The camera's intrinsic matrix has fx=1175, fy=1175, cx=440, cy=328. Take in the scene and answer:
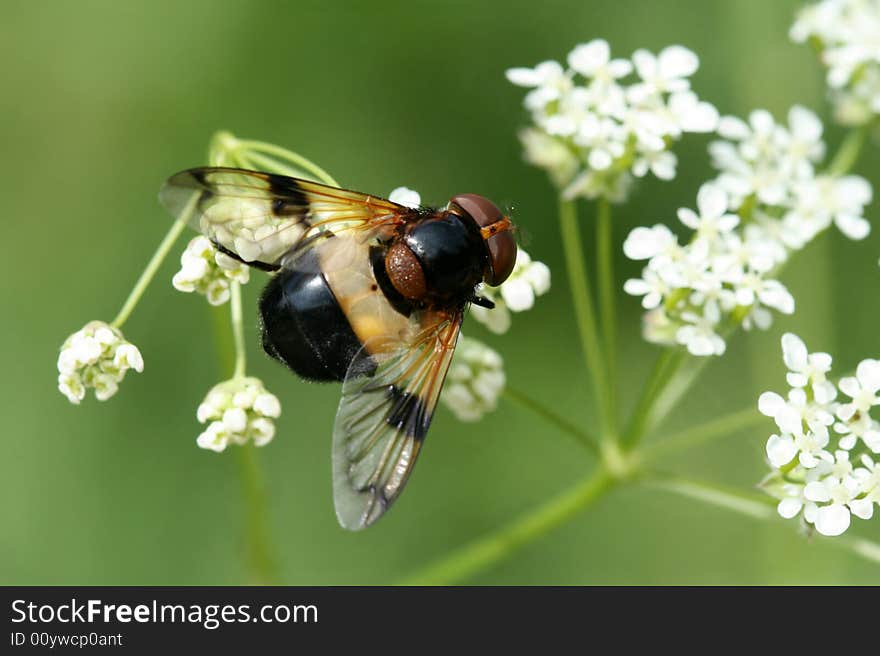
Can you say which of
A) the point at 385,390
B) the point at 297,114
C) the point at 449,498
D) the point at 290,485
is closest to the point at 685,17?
the point at 297,114

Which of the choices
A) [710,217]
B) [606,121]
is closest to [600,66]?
[606,121]

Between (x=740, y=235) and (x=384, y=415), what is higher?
(x=740, y=235)

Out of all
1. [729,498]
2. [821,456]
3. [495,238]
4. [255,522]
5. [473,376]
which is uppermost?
[495,238]

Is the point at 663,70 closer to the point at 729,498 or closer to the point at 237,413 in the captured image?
the point at 729,498

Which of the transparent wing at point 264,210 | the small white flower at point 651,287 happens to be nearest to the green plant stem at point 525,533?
the small white flower at point 651,287

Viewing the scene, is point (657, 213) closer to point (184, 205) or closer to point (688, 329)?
point (688, 329)

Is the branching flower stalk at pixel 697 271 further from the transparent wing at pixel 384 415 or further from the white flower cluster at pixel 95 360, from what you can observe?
the white flower cluster at pixel 95 360
